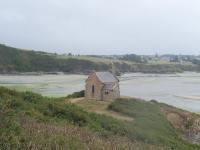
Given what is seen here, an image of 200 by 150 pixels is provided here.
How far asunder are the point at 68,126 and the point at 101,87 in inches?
1106

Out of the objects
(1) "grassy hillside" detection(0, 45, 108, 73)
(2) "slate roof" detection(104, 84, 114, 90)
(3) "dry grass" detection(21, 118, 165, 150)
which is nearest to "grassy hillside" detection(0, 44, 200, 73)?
(1) "grassy hillside" detection(0, 45, 108, 73)

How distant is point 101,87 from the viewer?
1543 inches

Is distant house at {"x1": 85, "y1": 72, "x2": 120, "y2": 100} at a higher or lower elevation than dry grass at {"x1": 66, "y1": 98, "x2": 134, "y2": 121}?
higher

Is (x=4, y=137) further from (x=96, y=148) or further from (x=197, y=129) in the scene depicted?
(x=197, y=129)

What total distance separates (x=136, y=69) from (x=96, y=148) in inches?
5134

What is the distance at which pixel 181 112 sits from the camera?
1619 inches

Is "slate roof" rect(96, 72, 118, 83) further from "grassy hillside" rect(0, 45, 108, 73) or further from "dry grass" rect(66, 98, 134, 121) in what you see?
"grassy hillside" rect(0, 45, 108, 73)

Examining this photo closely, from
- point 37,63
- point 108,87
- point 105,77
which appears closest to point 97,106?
point 108,87

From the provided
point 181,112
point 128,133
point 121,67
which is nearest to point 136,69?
point 121,67

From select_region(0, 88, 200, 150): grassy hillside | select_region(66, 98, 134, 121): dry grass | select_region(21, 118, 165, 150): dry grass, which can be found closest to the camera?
select_region(21, 118, 165, 150): dry grass

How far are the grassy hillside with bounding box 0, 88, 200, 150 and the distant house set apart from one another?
1489 mm

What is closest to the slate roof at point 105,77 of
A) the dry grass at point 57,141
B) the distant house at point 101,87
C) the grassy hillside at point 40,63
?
the distant house at point 101,87

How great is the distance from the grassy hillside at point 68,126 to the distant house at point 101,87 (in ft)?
4.89

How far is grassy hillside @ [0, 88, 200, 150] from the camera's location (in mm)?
7375
